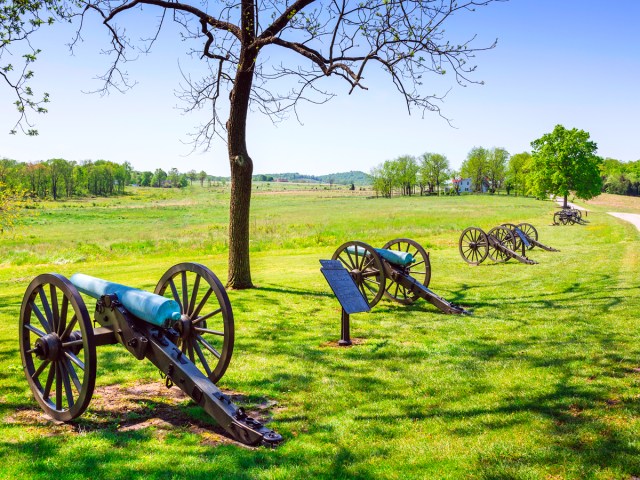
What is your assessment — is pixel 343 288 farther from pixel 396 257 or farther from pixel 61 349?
pixel 61 349

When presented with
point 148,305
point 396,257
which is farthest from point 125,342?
point 396,257

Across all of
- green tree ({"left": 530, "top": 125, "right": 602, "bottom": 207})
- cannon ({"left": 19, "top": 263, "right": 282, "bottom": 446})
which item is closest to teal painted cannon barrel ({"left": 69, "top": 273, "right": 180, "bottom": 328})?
cannon ({"left": 19, "top": 263, "right": 282, "bottom": 446})

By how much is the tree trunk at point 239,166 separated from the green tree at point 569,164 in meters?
43.2

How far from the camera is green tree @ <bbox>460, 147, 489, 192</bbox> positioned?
114 m

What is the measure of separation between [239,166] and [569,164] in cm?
4527

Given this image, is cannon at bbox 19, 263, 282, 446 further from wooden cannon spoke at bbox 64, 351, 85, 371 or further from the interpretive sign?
the interpretive sign

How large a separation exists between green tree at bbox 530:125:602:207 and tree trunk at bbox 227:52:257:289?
43.2 meters

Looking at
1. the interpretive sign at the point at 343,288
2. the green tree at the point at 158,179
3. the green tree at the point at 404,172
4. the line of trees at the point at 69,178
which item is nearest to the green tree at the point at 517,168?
the green tree at the point at 404,172

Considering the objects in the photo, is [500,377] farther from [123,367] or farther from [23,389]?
[23,389]

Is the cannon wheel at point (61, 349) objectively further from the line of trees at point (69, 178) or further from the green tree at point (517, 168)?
the green tree at point (517, 168)

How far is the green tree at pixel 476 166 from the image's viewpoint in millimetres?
114387

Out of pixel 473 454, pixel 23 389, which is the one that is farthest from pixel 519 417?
pixel 23 389

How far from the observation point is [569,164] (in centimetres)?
4881

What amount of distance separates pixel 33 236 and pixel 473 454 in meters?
40.9
